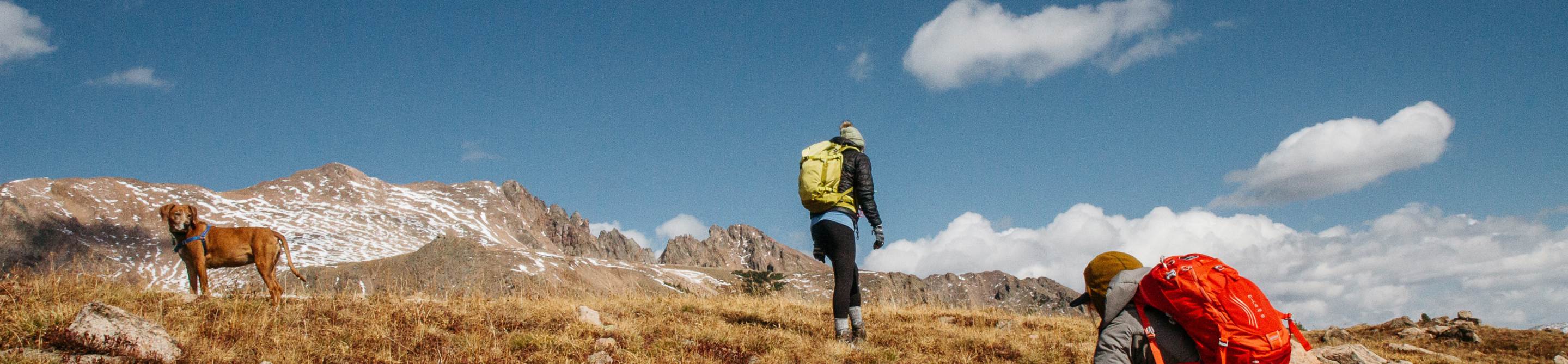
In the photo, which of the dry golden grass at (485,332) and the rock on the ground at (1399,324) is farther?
the rock on the ground at (1399,324)

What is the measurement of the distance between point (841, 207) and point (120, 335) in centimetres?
659

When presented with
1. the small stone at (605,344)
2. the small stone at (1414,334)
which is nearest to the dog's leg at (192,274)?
the small stone at (605,344)

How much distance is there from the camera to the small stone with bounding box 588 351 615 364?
7840 millimetres

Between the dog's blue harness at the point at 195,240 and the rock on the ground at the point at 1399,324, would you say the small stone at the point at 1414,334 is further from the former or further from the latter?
the dog's blue harness at the point at 195,240

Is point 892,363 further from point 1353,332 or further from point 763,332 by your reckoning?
point 1353,332

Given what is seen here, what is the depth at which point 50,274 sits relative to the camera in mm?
10242

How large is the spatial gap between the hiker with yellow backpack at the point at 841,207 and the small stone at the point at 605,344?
2.26 m

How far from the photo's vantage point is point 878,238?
904 cm

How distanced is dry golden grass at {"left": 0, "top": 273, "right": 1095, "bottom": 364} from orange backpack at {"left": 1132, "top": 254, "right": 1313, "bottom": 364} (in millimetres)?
3921

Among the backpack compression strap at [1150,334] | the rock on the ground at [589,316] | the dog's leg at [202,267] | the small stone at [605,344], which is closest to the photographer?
the backpack compression strap at [1150,334]

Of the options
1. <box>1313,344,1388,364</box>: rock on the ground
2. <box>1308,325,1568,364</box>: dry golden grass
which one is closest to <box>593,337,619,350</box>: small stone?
<box>1313,344,1388,364</box>: rock on the ground

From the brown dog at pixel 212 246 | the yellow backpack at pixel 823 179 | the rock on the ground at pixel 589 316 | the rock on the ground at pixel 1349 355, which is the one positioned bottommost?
the rock on the ground at pixel 1349 355

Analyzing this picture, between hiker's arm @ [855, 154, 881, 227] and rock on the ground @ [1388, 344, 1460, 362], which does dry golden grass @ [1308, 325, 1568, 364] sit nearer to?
rock on the ground @ [1388, 344, 1460, 362]

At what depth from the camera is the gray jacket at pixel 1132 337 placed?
4.75 m
